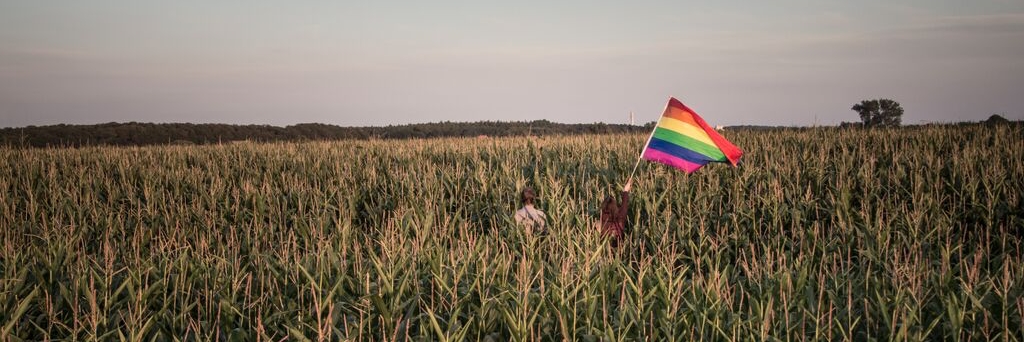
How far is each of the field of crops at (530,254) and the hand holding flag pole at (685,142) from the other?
717 mm

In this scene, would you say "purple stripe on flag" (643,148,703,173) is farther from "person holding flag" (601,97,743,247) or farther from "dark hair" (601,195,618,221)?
"dark hair" (601,195,618,221)

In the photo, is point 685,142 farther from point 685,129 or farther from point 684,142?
point 685,129

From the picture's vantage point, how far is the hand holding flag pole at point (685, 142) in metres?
8.22

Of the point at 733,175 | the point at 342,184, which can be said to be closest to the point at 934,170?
the point at 733,175

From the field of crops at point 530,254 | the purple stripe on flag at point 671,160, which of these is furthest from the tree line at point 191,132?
the purple stripe on flag at point 671,160

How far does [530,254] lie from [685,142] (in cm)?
306

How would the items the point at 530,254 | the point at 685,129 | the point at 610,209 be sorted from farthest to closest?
the point at 685,129 → the point at 610,209 → the point at 530,254

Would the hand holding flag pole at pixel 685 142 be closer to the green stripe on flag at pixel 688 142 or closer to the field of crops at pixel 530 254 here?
the green stripe on flag at pixel 688 142

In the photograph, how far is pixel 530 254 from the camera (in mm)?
6047

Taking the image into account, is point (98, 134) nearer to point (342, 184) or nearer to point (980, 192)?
point (342, 184)

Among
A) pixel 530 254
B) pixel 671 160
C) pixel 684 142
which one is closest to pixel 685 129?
pixel 684 142

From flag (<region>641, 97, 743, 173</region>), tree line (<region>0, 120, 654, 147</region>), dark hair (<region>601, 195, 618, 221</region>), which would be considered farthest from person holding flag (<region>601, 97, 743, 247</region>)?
tree line (<region>0, 120, 654, 147</region>)

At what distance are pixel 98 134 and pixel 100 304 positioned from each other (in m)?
38.8

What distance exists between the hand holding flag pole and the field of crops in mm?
717
